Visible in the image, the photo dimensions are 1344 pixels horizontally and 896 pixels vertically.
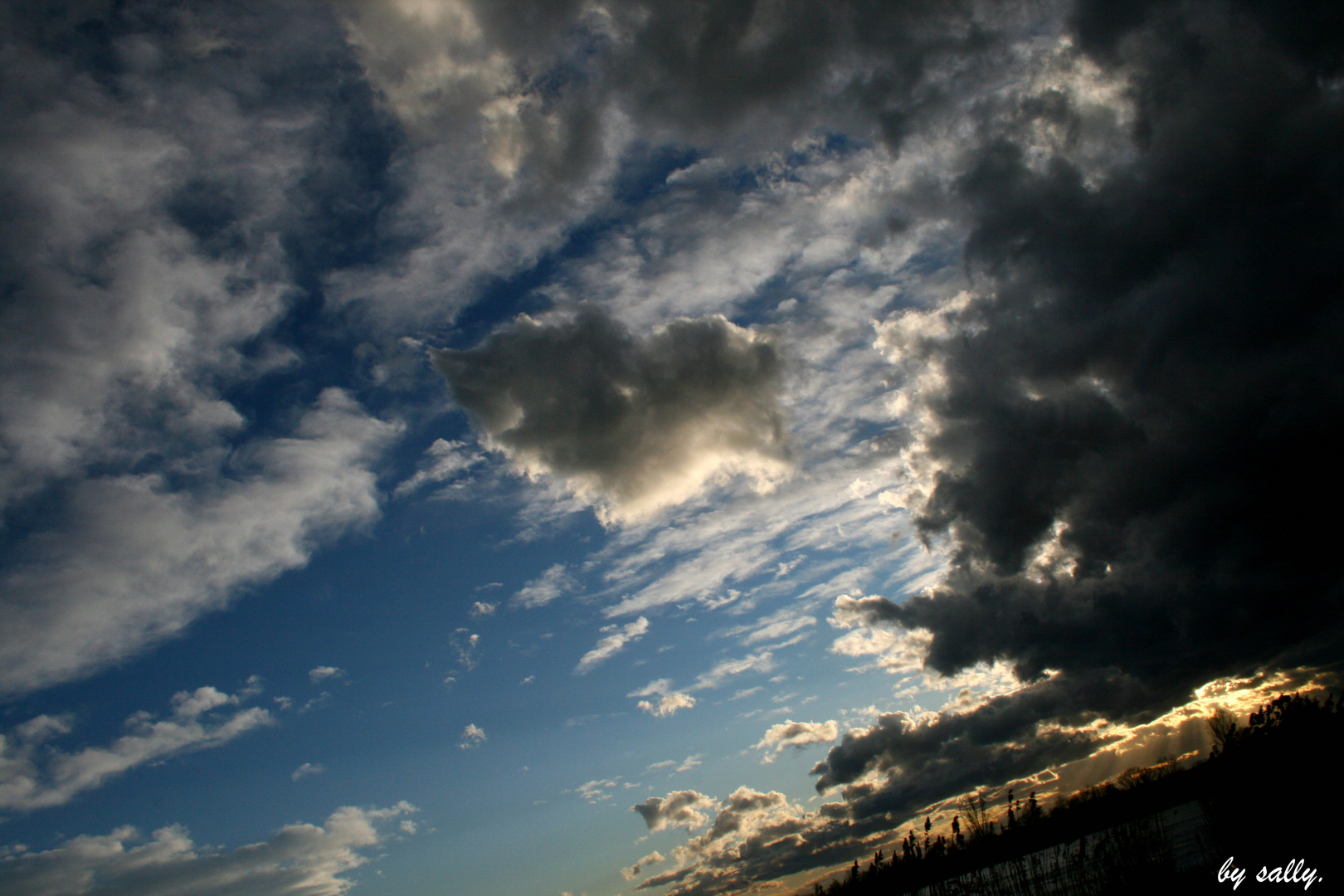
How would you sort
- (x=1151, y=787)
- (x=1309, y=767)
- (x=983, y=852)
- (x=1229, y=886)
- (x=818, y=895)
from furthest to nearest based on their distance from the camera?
(x=818, y=895) < (x=983, y=852) < (x=1309, y=767) < (x=1151, y=787) < (x=1229, y=886)

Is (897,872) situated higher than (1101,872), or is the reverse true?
(1101,872)

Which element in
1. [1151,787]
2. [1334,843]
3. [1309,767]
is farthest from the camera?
[1309,767]

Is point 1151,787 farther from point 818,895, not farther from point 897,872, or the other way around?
point 897,872

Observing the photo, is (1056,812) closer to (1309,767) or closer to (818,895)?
(818,895)

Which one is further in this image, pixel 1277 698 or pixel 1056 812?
pixel 1056 812

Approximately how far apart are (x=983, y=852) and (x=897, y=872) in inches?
4612

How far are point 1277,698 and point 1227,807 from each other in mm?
105226

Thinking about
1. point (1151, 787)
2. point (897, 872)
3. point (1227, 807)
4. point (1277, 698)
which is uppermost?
point (1151, 787)

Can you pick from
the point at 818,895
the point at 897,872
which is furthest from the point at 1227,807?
the point at 897,872

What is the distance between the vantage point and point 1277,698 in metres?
144

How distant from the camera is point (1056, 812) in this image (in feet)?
636

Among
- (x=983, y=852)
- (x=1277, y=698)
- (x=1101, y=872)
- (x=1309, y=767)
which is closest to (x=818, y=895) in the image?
(x=983, y=852)

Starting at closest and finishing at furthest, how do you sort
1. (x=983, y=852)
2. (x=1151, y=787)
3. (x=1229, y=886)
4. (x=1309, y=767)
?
1. (x=1229, y=886)
2. (x=1151, y=787)
3. (x=1309, y=767)
4. (x=983, y=852)
